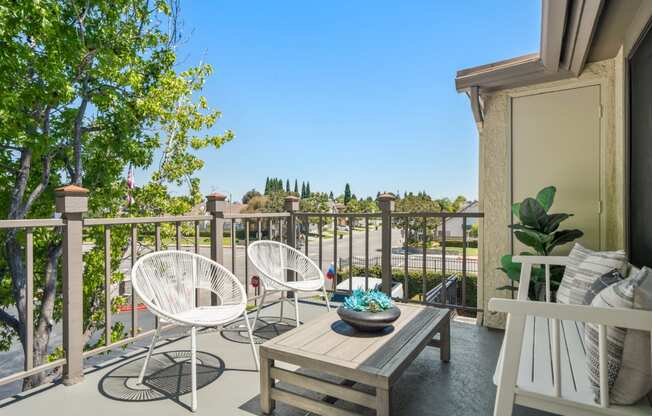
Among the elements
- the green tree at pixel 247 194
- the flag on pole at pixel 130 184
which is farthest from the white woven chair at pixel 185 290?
the green tree at pixel 247 194

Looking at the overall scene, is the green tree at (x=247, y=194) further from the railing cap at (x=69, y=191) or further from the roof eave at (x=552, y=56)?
the railing cap at (x=69, y=191)

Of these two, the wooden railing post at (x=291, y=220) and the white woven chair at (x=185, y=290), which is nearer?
the white woven chair at (x=185, y=290)

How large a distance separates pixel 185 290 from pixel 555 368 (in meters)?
2.11

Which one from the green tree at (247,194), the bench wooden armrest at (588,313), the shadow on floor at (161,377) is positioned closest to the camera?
the bench wooden armrest at (588,313)

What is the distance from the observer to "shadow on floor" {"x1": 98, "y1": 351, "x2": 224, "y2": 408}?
6.68ft

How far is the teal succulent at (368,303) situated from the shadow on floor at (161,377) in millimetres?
1007

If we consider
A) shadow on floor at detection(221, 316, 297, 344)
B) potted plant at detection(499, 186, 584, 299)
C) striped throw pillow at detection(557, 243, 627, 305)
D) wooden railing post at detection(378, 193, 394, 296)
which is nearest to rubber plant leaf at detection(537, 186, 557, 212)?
potted plant at detection(499, 186, 584, 299)

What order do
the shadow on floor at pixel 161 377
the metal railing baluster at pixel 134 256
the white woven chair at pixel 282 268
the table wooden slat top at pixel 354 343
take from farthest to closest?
the white woven chair at pixel 282 268
the metal railing baluster at pixel 134 256
the shadow on floor at pixel 161 377
the table wooden slat top at pixel 354 343

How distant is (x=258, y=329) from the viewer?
3189 millimetres

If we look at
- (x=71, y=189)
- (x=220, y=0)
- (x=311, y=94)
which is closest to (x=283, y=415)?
(x=71, y=189)

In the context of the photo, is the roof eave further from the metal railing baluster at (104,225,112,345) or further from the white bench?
the metal railing baluster at (104,225,112,345)

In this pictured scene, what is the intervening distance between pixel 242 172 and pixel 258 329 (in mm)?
23387

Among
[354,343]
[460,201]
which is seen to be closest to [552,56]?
[354,343]

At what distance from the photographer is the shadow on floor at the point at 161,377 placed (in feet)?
6.68
